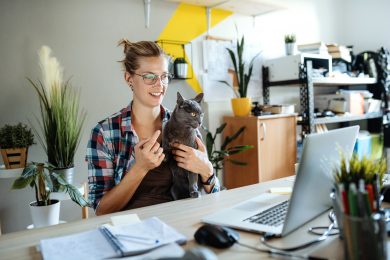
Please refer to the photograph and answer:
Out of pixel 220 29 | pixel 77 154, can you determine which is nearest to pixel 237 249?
pixel 77 154

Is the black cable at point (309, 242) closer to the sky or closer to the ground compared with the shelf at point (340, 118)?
closer to the ground

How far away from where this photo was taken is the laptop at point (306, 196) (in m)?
0.77

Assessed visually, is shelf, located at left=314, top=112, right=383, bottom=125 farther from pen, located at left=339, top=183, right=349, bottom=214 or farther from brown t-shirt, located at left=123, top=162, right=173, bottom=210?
pen, located at left=339, top=183, right=349, bottom=214

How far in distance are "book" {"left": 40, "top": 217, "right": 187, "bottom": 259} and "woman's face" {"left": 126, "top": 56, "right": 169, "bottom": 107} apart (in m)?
0.65

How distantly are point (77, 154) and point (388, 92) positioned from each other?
3.47 meters

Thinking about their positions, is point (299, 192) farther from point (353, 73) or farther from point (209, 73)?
point (353, 73)

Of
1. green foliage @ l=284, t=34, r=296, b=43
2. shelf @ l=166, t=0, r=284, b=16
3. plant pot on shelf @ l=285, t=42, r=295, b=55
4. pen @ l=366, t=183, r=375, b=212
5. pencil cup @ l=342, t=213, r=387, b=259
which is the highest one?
shelf @ l=166, t=0, r=284, b=16

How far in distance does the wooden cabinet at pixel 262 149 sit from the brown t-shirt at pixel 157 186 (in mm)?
1590

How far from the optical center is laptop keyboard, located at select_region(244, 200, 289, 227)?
3.03 ft

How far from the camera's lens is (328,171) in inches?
31.7

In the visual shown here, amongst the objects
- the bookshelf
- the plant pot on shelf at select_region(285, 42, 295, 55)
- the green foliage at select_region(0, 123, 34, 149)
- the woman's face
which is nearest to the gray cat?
the woman's face

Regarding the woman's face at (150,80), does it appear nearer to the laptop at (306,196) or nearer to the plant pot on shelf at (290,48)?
the laptop at (306,196)

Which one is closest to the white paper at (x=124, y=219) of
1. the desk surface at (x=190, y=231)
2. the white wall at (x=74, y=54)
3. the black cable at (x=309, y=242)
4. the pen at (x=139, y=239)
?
the desk surface at (x=190, y=231)

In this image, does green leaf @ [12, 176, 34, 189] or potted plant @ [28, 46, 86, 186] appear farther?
potted plant @ [28, 46, 86, 186]
